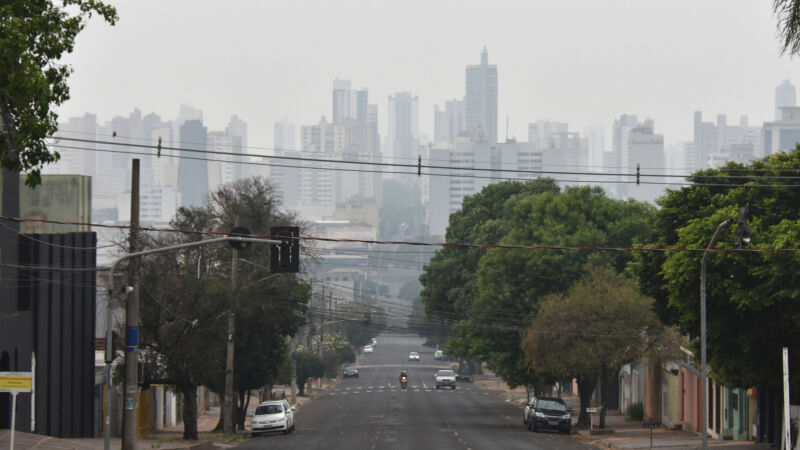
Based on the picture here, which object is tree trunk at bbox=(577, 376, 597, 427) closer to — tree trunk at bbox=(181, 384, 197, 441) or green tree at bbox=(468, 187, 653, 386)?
green tree at bbox=(468, 187, 653, 386)

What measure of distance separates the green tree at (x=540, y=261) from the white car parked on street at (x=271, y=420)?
14.2 meters

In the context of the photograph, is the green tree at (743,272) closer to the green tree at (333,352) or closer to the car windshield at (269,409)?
the car windshield at (269,409)

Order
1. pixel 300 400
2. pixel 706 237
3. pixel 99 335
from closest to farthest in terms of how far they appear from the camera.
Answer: pixel 706 237, pixel 99 335, pixel 300 400

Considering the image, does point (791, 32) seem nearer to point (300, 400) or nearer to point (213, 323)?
point (213, 323)

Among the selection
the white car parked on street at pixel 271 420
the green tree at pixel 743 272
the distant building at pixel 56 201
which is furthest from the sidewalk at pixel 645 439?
the distant building at pixel 56 201

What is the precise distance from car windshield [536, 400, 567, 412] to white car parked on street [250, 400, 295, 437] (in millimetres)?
10967

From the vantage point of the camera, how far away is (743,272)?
1409 inches

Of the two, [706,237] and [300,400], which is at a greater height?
[706,237]

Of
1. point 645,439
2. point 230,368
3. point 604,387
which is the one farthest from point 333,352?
point 645,439

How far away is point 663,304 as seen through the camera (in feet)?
135

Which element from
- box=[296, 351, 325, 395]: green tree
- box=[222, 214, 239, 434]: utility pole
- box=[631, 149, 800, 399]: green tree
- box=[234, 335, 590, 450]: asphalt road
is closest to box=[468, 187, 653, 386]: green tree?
box=[234, 335, 590, 450]: asphalt road

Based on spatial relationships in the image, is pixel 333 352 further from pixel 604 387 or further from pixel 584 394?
pixel 604 387

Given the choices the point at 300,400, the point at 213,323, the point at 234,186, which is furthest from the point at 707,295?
the point at 300,400

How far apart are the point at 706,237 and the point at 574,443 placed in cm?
1405
